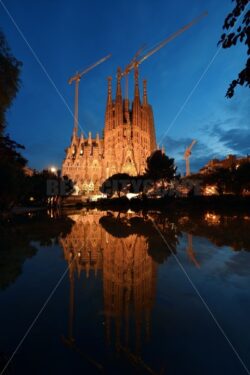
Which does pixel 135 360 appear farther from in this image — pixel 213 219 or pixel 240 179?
pixel 240 179

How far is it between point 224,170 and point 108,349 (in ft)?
151

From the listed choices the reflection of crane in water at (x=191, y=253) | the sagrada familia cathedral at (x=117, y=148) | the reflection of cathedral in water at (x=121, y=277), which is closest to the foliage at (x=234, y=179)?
the reflection of crane in water at (x=191, y=253)

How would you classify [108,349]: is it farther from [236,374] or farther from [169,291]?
[169,291]

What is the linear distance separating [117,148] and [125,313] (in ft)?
321

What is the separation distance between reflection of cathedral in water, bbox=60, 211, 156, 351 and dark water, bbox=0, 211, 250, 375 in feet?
0.07

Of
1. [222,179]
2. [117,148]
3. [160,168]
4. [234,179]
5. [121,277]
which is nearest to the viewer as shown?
[121,277]

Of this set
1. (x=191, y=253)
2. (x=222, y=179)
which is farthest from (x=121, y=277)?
(x=222, y=179)

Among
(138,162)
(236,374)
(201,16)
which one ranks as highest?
(201,16)

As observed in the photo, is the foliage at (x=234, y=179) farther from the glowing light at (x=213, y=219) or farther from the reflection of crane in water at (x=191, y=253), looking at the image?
the reflection of crane in water at (x=191, y=253)

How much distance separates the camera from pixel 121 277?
5668mm

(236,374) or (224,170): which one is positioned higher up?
(224,170)

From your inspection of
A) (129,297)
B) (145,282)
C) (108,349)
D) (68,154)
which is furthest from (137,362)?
(68,154)

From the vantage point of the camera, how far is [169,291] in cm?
486

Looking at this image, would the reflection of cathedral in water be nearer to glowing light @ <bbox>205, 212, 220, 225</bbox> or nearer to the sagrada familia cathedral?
glowing light @ <bbox>205, 212, 220, 225</bbox>
